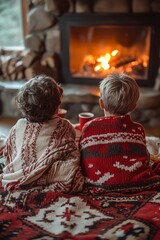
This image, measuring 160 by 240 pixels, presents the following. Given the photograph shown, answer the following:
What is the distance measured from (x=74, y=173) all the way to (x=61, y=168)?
5cm

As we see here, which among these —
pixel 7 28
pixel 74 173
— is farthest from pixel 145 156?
pixel 7 28

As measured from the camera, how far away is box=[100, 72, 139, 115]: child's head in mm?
1365

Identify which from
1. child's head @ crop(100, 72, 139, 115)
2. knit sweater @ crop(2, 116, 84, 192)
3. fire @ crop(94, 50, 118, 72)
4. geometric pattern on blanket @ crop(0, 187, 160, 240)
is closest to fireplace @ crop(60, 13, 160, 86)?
fire @ crop(94, 50, 118, 72)

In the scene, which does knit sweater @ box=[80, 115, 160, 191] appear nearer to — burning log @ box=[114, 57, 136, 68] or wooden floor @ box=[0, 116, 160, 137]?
wooden floor @ box=[0, 116, 160, 137]

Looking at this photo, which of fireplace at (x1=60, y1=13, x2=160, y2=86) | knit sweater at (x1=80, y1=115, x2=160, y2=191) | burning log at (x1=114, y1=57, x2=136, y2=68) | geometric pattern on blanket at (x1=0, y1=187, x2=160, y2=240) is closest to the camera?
geometric pattern on blanket at (x1=0, y1=187, x2=160, y2=240)

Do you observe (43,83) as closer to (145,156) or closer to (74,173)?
(74,173)

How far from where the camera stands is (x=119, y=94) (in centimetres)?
136

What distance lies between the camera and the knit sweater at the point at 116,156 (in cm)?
133

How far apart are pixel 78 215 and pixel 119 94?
1.58ft

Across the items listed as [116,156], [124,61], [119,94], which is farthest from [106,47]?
[116,156]

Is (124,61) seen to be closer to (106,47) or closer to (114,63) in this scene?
(114,63)

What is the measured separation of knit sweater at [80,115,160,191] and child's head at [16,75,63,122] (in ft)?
0.58

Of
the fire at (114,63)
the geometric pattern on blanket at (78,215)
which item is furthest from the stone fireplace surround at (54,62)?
the geometric pattern on blanket at (78,215)

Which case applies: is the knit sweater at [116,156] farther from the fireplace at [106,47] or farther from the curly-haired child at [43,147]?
the fireplace at [106,47]
